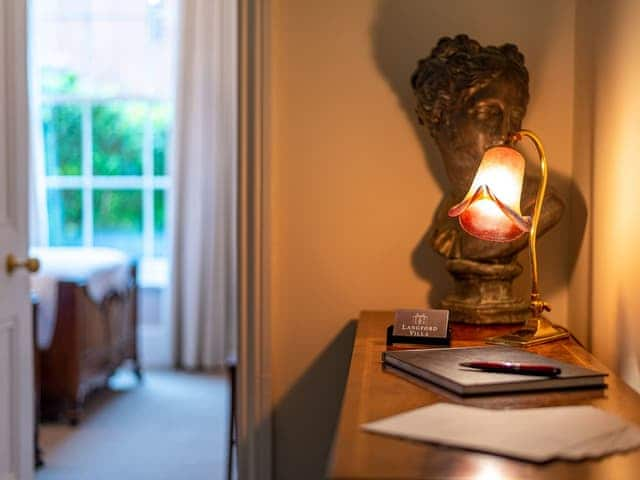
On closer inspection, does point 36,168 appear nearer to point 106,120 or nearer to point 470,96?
point 106,120

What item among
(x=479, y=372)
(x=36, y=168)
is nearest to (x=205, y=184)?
(x=36, y=168)

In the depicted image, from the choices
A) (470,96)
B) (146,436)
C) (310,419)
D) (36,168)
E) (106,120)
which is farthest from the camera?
(106,120)

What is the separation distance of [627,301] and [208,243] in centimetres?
399

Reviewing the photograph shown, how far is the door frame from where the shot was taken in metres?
2.16

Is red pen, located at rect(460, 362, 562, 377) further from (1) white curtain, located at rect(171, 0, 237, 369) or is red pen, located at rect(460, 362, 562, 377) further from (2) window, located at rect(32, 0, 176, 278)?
(2) window, located at rect(32, 0, 176, 278)

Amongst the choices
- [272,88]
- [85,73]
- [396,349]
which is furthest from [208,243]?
[396,349]

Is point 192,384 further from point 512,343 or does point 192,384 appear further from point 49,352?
point 512,343

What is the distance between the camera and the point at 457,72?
1.89m

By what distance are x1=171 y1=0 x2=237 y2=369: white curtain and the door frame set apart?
314 cm

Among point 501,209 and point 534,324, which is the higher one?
point 501,209

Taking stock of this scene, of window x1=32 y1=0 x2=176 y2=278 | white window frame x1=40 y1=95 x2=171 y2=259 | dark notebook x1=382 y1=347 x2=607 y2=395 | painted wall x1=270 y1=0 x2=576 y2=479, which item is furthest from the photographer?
white window frame x1=40 y1=95 x2=171 y2=259

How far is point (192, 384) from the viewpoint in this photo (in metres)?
5.06

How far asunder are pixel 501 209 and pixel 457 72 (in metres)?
0.41

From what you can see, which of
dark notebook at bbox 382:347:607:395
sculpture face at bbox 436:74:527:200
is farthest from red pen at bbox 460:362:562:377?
sculpture face at bbox 436:74:527:200
